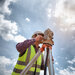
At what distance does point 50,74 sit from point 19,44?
183 centimetres

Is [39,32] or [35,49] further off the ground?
[39,32]

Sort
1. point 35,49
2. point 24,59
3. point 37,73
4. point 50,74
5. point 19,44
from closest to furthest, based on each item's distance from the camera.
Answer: point 50,74 < point 19,44 < point 24,59 < point 37,73 < point 35,49

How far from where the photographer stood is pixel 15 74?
3.32 metres

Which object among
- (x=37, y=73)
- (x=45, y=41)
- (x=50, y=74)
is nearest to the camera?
Result: (x=50, y=74)

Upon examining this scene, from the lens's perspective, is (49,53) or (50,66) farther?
(49,53)

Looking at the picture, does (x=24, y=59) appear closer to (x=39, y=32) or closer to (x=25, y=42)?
(x=25, y=42)

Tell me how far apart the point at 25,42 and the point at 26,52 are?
0.61 metres

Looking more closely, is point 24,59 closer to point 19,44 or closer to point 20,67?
point 20,67

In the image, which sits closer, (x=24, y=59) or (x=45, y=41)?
(x=45, y=41)

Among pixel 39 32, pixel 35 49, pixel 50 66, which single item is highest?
pixel 39 32

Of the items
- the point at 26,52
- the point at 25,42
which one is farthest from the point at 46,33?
the point at 26,52

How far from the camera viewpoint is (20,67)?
11.0 feet

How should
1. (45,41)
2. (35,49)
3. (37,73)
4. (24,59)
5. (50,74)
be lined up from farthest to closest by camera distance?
1. (35,49)
2. (37,73)
3. (24,59)
4. (45,41)
5. (50,74)

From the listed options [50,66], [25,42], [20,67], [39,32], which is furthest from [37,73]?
[50,66]
